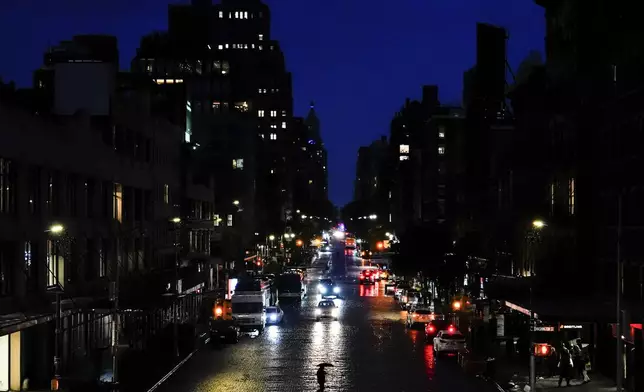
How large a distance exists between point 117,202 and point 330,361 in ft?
58.4

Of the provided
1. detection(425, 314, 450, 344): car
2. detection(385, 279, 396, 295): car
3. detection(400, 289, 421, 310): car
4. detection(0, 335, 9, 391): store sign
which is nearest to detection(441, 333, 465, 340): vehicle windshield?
detection(425, 314, 450, 344): car

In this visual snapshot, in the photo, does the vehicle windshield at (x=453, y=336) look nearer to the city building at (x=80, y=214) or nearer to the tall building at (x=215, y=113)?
the city building at (x=80, y=214)

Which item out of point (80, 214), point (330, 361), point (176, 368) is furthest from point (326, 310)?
point (176, 368)

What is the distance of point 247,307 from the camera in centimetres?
6962

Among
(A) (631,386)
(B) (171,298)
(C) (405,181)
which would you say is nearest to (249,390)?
(A) (631,386)

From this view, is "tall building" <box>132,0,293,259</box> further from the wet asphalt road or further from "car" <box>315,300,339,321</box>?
the wet asphalt road

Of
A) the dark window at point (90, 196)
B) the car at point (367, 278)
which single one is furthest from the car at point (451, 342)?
the car at point (367, 278)

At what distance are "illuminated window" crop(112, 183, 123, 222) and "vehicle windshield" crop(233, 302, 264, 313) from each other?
11936mm

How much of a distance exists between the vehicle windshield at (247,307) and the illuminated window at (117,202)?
11936 mm

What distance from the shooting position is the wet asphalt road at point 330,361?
40.5 m

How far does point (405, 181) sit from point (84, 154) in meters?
146

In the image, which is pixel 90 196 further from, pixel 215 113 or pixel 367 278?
pixel 215 113

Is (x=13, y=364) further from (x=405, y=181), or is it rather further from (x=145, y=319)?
(x=405, y=181)

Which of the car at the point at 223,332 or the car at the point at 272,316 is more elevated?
the car at the point at 223,332
